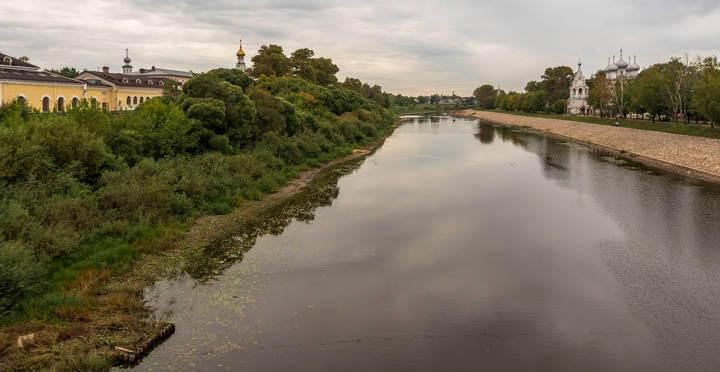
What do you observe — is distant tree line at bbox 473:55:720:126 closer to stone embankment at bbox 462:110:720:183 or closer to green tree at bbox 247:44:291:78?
stone embankment at bbox 462:110:720:183

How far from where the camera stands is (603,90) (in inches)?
3123

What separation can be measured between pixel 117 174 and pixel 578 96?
115 m

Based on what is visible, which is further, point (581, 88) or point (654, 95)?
point (581, 88)

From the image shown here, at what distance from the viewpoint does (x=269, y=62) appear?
2584 inches

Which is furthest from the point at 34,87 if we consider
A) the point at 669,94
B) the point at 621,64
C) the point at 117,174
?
the point at 621,64

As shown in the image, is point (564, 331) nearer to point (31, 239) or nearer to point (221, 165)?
point (31, 239)

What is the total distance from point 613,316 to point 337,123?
40360mm

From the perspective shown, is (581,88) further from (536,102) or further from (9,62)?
(9,62)

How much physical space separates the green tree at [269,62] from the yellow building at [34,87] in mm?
24270

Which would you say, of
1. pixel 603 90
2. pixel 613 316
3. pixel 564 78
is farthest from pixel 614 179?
pixel 564 78

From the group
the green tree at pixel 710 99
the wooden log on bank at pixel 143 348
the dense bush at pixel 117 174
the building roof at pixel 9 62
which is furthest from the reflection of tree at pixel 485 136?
the wooden log on bank at pixel 143 348

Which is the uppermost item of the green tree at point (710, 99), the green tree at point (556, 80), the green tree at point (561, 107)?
the green tree at point (556, 80)

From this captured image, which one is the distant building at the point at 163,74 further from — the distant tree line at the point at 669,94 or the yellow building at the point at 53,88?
the distant tree line at the point at 669,94

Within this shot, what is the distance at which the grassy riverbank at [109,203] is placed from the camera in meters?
10.0
